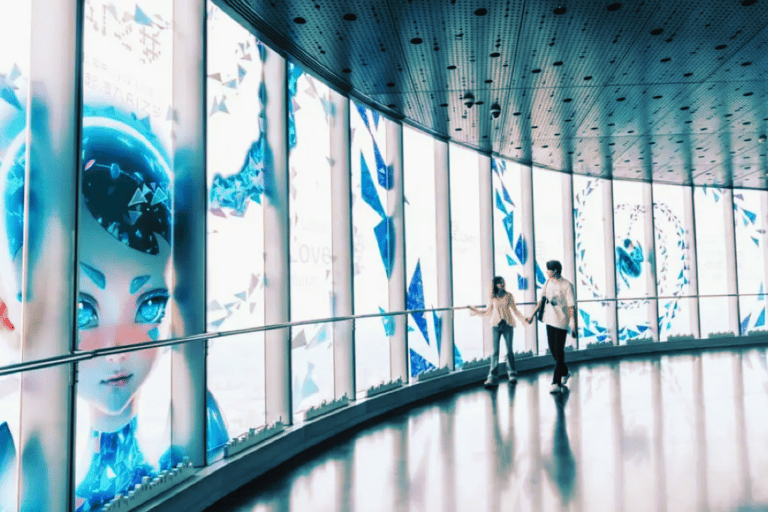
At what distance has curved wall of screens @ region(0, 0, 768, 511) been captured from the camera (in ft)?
8.67

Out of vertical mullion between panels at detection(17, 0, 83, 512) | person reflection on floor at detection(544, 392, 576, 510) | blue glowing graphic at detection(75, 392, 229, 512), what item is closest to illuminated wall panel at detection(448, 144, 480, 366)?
person reflection on floor at detection(544, 392, 576, 510)

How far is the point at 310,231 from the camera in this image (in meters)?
5.46

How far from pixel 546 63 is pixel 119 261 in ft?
13.2

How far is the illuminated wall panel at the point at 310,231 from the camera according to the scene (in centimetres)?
496

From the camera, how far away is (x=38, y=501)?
241 centimetres

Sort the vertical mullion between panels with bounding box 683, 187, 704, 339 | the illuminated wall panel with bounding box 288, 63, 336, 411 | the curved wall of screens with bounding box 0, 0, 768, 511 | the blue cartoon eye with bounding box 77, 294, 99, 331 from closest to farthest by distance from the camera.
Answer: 1. the curved wall of screens with bounding box 0, 0, 768, 511
2. the blue cartoon eye with bounding box 77, 294, 99, 331
3. the illuminated wall panel with bounding box 288, 63, 336, 411
4. the vertical mullion between panels with bounding box 683, 187, 704, 339

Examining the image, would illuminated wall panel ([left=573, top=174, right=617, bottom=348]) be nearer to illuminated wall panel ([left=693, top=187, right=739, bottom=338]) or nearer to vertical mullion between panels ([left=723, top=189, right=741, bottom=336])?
illuminated wall panel ([left=693, top=187, right=739, bottom=338])

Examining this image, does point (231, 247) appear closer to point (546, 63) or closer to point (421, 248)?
point (546, 63)

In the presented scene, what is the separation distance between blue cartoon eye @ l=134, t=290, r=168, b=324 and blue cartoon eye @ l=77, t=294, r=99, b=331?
305mm

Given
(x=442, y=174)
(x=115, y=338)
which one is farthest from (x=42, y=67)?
(x=442, y=174)

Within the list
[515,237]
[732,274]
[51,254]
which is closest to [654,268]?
[732,274]

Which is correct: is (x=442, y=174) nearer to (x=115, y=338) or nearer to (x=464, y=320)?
(x=464, y=320)

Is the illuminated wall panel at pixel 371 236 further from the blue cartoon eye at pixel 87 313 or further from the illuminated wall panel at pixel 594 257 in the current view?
the illuminated wall panel at pixel 594 257

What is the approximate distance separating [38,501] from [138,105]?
86.9 inches
